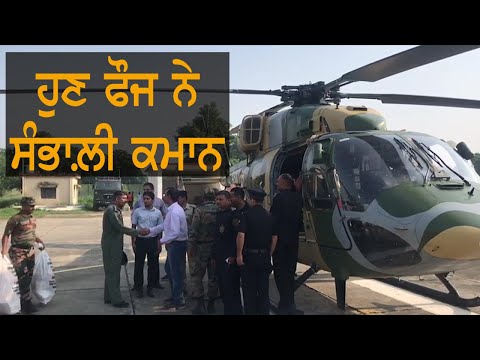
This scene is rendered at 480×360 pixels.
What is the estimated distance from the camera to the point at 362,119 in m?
5.98

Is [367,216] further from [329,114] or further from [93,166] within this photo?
[93,166]

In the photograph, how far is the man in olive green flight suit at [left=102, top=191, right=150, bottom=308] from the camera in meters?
5.77

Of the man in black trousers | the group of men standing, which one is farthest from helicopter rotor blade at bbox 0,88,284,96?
the man in black trousers

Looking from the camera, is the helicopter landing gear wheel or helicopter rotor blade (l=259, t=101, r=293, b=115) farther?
helicopter rotor blade (l=259, t=101, r=293, b=115)

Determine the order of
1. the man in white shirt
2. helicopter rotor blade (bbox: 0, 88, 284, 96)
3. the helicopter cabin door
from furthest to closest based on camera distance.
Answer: helicopter rotor blade (bbox: 0, 88, 284, 96)
the man in white shirt
the helicopter cabin door

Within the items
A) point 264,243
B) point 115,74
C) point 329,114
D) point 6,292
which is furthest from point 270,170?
point 115,74

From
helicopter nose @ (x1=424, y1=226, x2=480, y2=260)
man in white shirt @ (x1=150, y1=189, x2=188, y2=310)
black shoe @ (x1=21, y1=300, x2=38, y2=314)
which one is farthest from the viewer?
man in white shirt @ (x1=150, y1=189, x2=188, y2=310)

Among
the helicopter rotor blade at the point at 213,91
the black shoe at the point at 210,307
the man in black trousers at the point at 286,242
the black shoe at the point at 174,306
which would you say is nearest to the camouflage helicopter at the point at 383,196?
the man in black trousers at the point at 286,242

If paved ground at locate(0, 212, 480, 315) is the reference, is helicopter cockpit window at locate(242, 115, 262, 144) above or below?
above

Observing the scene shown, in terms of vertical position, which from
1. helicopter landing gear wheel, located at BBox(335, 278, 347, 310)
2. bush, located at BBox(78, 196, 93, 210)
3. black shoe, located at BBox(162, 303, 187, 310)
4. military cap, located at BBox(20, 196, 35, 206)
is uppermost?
military cap, located at BBox(20, 196, 35, 206)

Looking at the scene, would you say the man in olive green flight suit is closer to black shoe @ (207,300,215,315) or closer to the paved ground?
the paved ground

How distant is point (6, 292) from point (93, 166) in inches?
1725

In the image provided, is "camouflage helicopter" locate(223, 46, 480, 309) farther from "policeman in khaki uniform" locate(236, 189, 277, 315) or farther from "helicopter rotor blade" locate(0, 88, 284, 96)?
"helicopter rotor blade" locate(0, 88, 284, 96)

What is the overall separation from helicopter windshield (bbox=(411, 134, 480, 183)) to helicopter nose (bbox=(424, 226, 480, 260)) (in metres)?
0.73
